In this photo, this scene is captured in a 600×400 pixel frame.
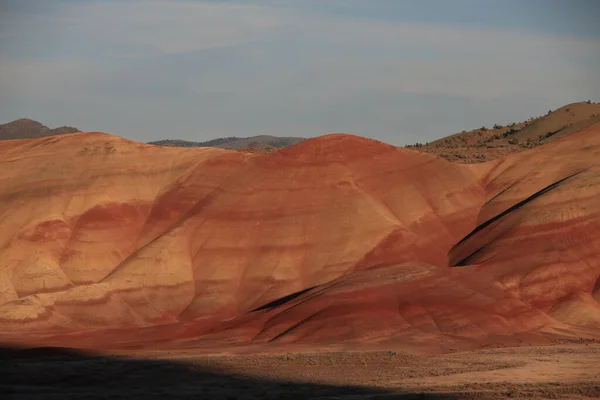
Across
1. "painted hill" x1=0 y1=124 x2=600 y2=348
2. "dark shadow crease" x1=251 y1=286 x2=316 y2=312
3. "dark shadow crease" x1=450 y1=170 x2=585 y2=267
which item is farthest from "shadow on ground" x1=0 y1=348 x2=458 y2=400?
"dark shadow crease" x1=450 y1=170 x2=585 y2=267

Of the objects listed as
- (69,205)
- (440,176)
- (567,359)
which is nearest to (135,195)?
(69,205)

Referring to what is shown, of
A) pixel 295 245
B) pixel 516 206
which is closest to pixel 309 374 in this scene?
pixel 295 245

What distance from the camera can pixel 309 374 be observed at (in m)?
58.7

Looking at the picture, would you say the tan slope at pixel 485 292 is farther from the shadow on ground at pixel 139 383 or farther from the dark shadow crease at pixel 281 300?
the shadow on ground at pixel 139 383

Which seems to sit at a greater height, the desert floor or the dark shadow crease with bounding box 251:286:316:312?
the dark shadow crease with bounding box 251:286:316:312

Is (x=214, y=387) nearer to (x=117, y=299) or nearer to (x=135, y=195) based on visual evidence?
(x=117, y=299)

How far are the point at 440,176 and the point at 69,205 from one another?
31.6 m

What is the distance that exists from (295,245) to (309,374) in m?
34.6

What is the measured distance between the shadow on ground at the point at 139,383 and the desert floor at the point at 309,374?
0.15 feet

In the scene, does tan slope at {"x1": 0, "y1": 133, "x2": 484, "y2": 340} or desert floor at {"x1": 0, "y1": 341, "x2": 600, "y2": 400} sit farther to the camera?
tan slope at {"x1": 0, "y1": 133, "x2": 484, "y2": 340}

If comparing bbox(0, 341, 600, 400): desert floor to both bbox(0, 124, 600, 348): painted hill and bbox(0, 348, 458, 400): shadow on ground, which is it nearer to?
bbox(0, 348, 458, 400): shadow on ground

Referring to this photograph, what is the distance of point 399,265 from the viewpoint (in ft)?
280

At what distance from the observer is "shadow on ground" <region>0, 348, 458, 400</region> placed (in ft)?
170

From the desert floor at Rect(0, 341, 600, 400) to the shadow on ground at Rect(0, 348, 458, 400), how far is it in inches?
1.8
